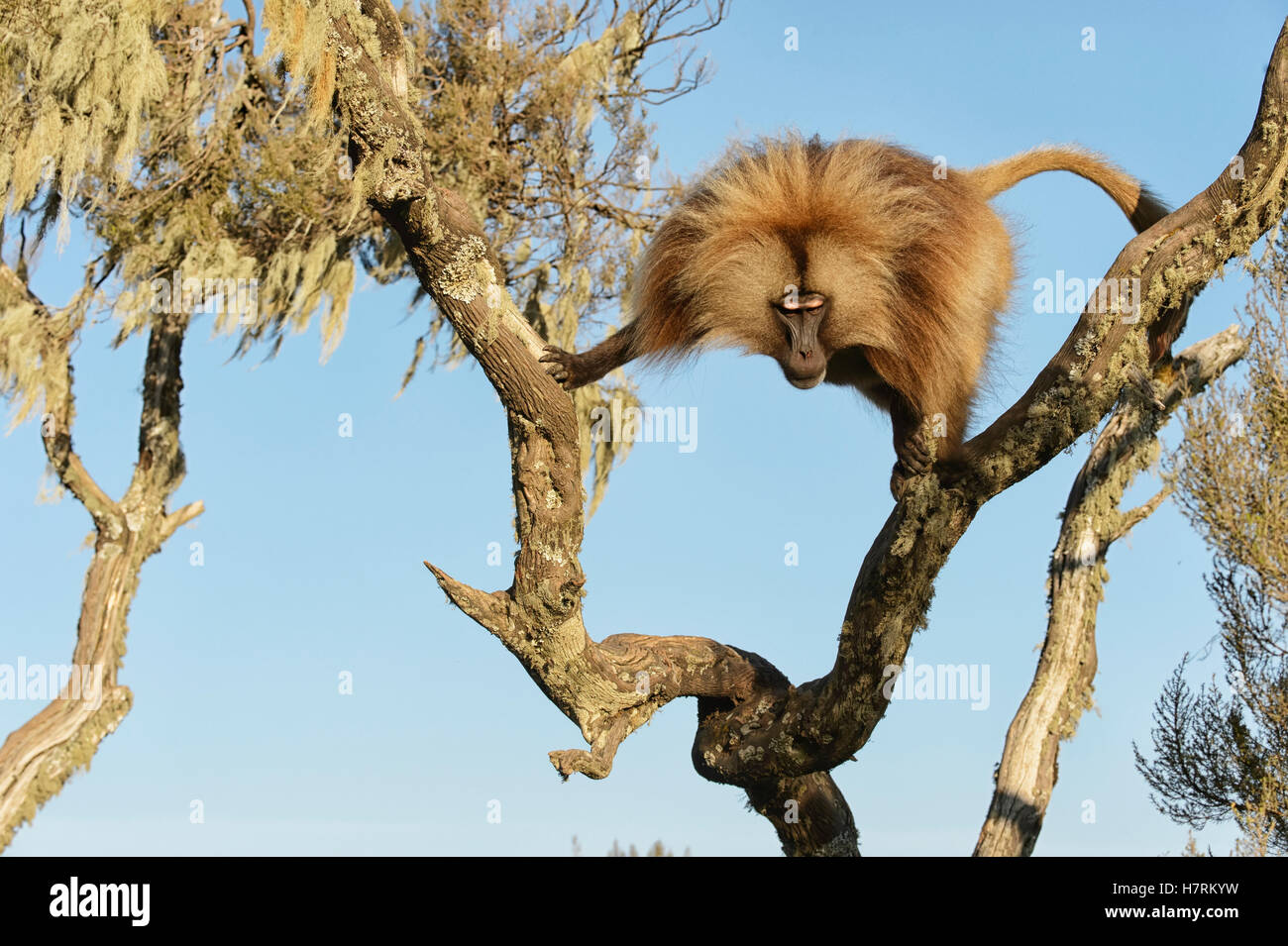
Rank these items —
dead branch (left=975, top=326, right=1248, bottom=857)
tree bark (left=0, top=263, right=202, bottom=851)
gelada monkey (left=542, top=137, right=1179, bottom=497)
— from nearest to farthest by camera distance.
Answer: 1. gelada monkey (left=542, top=137, right=1179, bottom=497)
2. dead branch (left=975, top=326, right=1248, bottom=857)
3. tree bark (left=0, top=263, right=202, bottom=851)

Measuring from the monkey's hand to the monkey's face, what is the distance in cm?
84

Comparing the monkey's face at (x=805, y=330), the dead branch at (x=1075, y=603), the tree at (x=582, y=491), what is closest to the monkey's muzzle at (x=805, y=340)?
the monkey's face at (x=805, y=330)

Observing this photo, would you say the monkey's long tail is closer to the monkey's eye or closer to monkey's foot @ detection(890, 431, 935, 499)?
the monkey's eye

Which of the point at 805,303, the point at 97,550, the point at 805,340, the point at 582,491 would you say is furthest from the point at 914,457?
the point at 97,550

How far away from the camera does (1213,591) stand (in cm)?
1174

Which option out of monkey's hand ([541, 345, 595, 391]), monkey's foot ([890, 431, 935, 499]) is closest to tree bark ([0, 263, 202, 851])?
monkey's hand ([541, 345, 595, 391])

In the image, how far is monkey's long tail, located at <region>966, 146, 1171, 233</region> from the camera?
5.88 m

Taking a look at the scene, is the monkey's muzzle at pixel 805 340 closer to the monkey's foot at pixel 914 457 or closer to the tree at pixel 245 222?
the monkey's foot at pixel 914 457

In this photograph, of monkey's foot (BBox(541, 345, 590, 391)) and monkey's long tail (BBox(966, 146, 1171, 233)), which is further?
monkey's long tail (BBox(966, 146, 1171, 233))

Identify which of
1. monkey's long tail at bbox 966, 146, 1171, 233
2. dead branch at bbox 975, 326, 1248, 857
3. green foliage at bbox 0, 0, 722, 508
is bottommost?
dead branch at bbox 975, 326, 1248, 857

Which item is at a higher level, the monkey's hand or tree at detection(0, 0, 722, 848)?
tree at detection(0, 0, 722, 848)

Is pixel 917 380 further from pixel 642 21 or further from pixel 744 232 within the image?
pixel 642 21

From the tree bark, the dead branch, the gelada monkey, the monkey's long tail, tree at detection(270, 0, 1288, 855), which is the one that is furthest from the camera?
the tree bark
